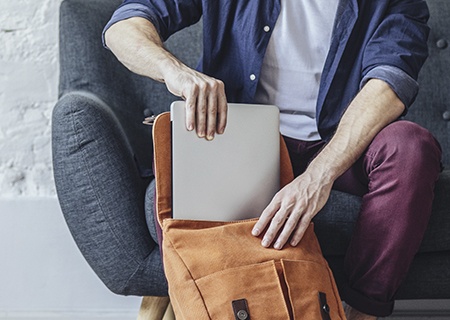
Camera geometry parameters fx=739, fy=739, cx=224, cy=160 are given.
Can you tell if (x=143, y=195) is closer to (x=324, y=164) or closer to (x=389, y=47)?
(x=324, y=164)

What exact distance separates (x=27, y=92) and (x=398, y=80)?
1.04 metres

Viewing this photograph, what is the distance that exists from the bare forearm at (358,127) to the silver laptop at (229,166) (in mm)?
98

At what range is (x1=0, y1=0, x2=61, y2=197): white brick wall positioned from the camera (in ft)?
6.52

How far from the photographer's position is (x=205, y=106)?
46.8 inches

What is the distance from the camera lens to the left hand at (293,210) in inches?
46.8

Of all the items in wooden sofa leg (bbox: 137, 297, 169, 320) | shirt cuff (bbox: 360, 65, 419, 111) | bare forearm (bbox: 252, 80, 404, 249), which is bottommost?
wooden sofa leg (bbox: 137, 297, 169, 320)

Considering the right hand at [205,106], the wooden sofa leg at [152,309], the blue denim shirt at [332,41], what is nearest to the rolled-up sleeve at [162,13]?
the blue denim shirt at [332,41]

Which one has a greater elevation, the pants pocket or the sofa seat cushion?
the pants pocket

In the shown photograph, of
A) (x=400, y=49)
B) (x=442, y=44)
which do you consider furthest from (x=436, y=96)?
(x=400, y=49)

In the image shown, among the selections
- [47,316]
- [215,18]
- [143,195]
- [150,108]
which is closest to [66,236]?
[47,316]

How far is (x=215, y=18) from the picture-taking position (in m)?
1.53

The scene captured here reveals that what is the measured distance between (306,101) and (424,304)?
810 millimetres

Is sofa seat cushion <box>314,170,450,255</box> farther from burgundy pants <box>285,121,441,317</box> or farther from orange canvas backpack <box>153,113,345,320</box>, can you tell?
orange canvas backpack <box>153,113,345,320</box>

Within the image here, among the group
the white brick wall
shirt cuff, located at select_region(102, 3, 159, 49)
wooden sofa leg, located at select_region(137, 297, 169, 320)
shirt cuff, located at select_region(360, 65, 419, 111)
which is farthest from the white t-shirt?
the white brick wall
